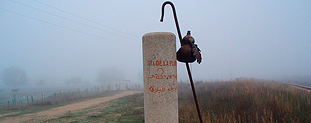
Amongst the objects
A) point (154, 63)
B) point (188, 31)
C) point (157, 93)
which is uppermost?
point (188, 31)

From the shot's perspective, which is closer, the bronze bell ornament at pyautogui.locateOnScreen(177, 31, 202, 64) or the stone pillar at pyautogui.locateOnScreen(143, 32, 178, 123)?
the stone pillar at pyautogui.locateOnScreen(143, 32, 178, 123)

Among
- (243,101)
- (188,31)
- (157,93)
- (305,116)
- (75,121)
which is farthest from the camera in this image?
(75,121)

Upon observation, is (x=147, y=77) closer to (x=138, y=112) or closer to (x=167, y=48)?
(x=167, y=48)

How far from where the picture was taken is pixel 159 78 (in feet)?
8.05

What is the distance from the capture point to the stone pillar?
2447 mm

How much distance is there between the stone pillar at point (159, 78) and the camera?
245 cm

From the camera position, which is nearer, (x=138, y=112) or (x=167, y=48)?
(x=167, y=48)

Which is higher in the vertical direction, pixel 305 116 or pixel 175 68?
pixel 175 68

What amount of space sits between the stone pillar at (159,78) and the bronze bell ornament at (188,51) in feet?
0.94

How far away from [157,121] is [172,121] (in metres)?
0.26

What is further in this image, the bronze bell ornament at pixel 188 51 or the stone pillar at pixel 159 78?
the bronze bell ornament at pixel 188 51

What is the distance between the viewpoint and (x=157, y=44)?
8.14ft

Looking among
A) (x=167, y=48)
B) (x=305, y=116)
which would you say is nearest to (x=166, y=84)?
(x=167, y=48)

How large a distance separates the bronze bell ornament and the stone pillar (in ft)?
0.94
